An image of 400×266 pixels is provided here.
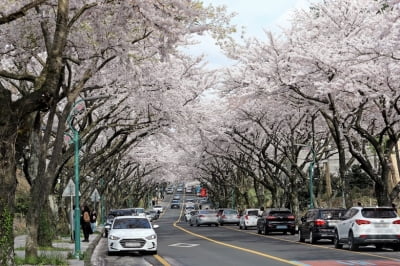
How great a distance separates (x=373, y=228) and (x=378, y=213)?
0.77 metres

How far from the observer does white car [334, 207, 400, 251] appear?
2322 cm

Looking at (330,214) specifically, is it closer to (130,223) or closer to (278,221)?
(130,223)

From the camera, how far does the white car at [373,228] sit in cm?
2322

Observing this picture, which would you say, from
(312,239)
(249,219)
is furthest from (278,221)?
(249,219)

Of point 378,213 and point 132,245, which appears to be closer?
point 378,213

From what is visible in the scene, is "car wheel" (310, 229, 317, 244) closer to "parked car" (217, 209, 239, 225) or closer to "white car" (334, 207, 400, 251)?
"white car" (334, 207, 400, 251)

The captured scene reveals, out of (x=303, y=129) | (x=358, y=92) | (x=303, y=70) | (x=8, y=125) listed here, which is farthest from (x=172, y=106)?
(x=8, y=125)

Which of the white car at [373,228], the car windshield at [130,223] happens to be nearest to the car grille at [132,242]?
the car windshield at [130,223]

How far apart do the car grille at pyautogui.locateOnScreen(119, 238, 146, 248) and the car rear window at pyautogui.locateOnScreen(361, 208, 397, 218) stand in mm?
7750

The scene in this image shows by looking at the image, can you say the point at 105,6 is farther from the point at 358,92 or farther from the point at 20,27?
the point at 358,92

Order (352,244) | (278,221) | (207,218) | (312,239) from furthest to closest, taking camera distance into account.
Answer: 1. (207,218)
2. (278,221)
3. (312,239)
4. (352,244)

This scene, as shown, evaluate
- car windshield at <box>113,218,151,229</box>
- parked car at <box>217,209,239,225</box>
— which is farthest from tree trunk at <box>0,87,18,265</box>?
parked car at <box>217,209,239,225</box>

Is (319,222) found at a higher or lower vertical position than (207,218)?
lower

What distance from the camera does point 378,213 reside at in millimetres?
23797
